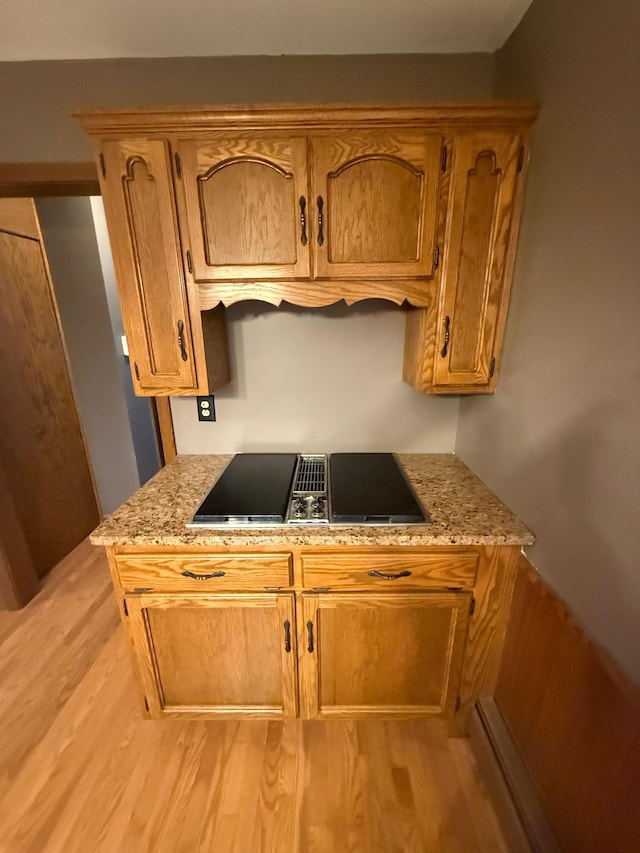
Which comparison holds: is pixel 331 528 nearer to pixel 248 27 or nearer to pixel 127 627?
pixel 127 627

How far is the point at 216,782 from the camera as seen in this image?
1.28m

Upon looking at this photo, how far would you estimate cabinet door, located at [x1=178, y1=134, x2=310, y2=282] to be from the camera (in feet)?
3.64

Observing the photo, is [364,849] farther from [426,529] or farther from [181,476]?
[181,476]

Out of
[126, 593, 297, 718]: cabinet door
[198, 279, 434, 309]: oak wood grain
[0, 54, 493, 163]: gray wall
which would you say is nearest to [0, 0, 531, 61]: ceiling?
[0, 54, 493, 163]: gray wall

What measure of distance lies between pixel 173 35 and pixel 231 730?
2.56m

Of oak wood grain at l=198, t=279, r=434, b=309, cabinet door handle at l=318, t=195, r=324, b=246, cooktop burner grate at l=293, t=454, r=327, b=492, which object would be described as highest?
cabinet door handle at l=318, t=195, r=324, b=246

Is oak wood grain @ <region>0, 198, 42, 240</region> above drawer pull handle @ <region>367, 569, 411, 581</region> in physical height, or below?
above

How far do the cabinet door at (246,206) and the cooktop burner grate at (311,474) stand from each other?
2.52ft

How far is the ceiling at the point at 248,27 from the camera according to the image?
3.59 ft

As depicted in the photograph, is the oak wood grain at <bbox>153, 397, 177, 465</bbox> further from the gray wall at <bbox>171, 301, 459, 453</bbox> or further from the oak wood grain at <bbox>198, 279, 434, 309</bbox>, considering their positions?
the oak wood grain at <bbox>198, 279, 434, 309</bbox>

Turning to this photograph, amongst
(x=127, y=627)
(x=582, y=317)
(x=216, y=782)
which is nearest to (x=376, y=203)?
(x=582, y=317)

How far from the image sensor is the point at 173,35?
1.21 meters

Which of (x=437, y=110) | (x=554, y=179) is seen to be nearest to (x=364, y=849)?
(x=554, y=179)

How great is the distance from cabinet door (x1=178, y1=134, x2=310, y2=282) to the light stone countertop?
822mm
